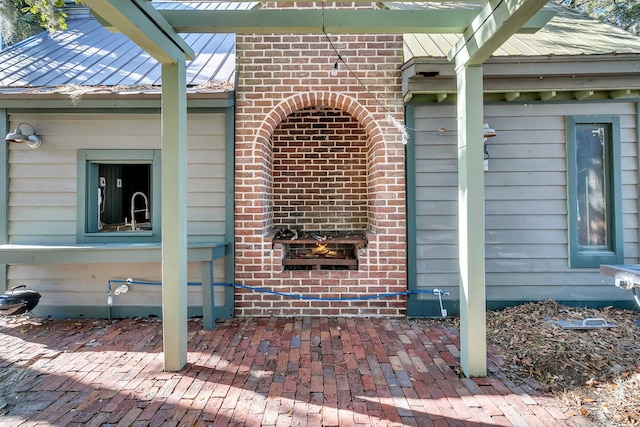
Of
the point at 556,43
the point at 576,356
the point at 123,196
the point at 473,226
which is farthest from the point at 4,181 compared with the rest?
the point at 556,43

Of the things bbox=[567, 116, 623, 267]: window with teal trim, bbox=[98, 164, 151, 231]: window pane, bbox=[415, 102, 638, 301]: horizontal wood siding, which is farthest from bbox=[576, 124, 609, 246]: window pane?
bbox=[98, 164, 151, 231]: window pane

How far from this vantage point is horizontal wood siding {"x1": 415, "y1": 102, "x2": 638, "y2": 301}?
12.4 feet

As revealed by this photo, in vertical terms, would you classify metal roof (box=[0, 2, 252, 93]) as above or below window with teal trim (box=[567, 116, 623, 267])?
above

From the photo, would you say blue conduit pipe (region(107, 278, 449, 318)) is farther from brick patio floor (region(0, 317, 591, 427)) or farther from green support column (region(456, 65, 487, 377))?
green support column (region(456, 65, 487, 377))

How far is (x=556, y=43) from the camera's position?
3.77 m

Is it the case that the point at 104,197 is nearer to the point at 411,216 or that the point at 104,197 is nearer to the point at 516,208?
the point at 411,216

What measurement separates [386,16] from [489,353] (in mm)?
2792

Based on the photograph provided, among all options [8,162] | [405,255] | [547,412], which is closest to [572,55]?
[405,255]

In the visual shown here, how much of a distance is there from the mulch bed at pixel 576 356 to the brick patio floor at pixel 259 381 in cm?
16

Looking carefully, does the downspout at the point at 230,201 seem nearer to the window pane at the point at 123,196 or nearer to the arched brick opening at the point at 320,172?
the arched brick opening at the point at 320,172

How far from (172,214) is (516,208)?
3.47 meters

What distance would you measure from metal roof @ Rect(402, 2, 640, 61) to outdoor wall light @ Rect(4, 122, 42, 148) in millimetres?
4047

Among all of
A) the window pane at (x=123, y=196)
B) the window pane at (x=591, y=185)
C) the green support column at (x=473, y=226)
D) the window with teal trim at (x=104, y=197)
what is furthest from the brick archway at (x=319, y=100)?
the window pane at (x=591, y=185)

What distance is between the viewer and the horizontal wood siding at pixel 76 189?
3.82 meters
